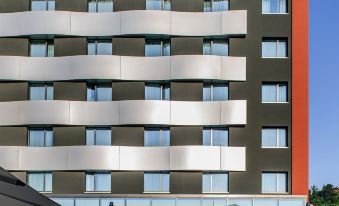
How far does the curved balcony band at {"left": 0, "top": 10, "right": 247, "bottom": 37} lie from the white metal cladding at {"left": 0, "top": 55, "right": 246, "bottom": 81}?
1.63m

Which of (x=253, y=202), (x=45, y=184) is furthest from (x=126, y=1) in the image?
(x=253, y=202)

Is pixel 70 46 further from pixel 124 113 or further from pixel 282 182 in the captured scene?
pixel 282 182

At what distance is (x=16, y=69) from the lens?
3509cm

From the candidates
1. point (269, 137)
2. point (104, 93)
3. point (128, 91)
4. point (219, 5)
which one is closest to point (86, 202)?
point (104, 93)

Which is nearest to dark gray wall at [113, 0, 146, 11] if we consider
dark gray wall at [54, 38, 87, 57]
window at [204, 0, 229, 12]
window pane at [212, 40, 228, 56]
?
dark gray wall at [54, 38, 87, 57]

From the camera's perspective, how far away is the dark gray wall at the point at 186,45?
35.1m

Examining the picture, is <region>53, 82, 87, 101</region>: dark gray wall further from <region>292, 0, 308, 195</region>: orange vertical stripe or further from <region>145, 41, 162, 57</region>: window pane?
<region>292, 0, 308, 195</region>: orange vertical stripe

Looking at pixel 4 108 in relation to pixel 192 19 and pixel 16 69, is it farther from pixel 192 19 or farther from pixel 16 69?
pixel 192 19

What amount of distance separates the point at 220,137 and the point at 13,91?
43.6ft

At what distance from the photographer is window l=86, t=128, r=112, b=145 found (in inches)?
1374

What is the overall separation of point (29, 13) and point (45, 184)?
10.7 m

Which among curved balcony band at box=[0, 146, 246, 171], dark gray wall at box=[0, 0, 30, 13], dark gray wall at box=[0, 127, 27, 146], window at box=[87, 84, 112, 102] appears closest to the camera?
curved balcony band at box=[0, 146, 246, 171]

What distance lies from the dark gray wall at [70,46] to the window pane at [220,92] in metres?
8.58

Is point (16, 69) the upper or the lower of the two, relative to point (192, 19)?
lower
